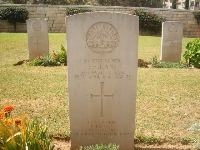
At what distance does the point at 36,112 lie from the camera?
5.18 metres

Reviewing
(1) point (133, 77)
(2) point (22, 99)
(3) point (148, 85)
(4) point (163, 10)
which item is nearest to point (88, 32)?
Result: (1) point (133, 77)

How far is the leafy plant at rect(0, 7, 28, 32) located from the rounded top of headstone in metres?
19.4

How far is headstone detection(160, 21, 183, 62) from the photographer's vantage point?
423 inches

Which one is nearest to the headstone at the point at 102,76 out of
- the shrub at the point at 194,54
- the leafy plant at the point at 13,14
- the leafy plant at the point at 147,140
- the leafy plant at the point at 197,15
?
the leafy plant at the point at 147,140

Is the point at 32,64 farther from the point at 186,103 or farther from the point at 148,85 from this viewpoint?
the point at 186,103

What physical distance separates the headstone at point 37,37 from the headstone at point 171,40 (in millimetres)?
4857

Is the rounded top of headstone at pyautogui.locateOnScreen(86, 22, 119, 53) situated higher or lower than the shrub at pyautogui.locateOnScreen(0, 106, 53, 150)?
higher

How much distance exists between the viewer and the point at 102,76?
12.0 ft

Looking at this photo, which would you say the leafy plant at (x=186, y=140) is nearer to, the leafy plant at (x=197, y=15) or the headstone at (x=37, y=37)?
the headstone at (x=37, y=37)

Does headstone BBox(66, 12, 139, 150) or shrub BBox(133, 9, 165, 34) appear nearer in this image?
headstone BBox(66, 12, 139, 150)

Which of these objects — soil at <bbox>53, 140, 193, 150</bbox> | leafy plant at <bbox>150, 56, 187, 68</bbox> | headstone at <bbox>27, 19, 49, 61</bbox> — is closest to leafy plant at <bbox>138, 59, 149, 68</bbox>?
leafy plant at <bbox>150, 56, 187, 68</bbox>

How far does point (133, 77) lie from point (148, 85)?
3628mm

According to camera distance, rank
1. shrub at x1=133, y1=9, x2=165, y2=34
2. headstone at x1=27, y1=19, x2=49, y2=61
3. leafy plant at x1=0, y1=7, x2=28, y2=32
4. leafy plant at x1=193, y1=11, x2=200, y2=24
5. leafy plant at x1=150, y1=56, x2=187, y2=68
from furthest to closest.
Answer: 1. leafy plant at x1=193, y1=11, x2=200, y2=24
2. shrub at x1=133, y1=9, x2=165, y2=34
3. leafy plant at x1=0, y1=7, x2=28, y2=32
4. headstone at x1=27, y1=19, x2=49, y2=61
5. leafy plant at x1=150, y1=56, x2=187, y2=68

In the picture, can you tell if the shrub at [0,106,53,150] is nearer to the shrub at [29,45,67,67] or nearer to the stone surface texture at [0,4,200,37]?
the shrub at [29,45,67,67]
